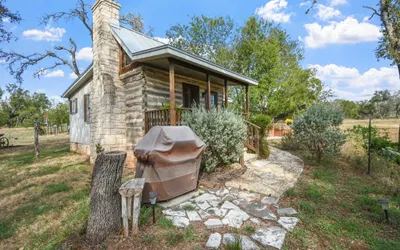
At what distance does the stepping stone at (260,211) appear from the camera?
2.98 meters

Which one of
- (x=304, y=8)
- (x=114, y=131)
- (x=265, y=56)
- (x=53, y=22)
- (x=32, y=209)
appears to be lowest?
(x=32, y=209)

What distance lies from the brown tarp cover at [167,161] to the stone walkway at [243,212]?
0.36m

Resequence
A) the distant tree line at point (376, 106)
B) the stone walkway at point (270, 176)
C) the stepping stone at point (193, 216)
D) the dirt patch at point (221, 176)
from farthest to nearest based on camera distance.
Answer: the distant tree line at point (376, 106) < the dirt patch at point (221, 176) < the stone walkway at point (270, 176) < the stepping stone at point (193, 216)

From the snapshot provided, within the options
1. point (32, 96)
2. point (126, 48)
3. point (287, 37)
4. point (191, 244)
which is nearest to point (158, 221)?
point (191, 244)

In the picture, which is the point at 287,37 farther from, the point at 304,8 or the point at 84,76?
the point at 84,76

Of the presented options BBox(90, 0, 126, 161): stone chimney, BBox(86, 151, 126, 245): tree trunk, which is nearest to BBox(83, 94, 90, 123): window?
BBox(90, 0, 126, 161): stone chimney

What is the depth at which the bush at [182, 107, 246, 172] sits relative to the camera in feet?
16.3

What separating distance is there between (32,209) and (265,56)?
15.6 m

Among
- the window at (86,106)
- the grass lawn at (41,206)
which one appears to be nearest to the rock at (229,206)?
the grass lawn at (41,206)

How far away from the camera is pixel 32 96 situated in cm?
4056

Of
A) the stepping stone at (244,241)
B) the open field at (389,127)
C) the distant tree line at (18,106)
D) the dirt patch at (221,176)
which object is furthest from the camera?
the distant tree line at (18,106)

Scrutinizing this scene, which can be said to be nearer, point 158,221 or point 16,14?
point 158,221

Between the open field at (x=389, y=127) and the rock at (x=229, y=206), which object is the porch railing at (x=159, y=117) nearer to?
the rock at (x=229, y=206)

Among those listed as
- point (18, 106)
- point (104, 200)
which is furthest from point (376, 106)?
point (18, 106)
